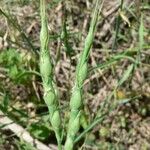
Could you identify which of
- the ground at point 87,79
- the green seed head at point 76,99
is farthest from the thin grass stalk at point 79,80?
the ground at point 87,79

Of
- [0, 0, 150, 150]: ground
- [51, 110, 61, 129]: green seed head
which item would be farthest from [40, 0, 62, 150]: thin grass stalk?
[0, 0, 150, 150]: ground

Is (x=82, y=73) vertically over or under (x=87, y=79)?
over

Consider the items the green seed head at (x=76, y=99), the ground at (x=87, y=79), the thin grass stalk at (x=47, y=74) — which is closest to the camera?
the thin grass stalk at (x=47, y=74)

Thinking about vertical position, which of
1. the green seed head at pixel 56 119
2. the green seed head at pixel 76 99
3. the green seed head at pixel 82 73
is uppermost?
the green seed head at pixel 82 73

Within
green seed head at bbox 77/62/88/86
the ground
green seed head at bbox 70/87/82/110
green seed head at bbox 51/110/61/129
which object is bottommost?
the ground

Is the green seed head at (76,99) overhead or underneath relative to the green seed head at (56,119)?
overhead

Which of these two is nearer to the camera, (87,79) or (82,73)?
(82,73)

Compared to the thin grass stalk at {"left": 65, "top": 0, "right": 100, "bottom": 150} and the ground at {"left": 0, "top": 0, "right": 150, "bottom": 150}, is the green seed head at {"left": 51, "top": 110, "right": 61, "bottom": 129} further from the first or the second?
the ground at {"left": 0, "top": 0, "right": 150, "bottom": 150}

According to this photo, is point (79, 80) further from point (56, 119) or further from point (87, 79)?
point (87, 79)

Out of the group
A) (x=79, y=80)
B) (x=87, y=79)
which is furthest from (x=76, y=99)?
(x=87, y=79)

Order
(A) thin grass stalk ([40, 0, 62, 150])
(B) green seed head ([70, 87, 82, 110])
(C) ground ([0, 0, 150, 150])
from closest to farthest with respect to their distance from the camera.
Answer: (A) thin grass stalk ([40, 0, 62, 150]) → (B) green seed head ([70, 87, 82, 110]) → (C) ground ([0, 0, 150, 150])

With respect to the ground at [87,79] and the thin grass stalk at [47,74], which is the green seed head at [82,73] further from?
the ground at [87,79]

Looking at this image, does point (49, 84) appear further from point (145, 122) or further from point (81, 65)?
point (145, 122)
